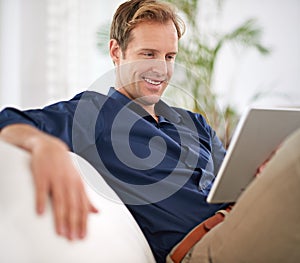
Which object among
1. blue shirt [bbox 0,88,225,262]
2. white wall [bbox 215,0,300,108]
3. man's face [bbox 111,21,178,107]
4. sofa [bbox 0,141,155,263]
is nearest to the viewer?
sofa [bbox 0,141,155,263]

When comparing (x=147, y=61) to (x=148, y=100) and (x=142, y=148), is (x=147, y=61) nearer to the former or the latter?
(x=148, y=100)

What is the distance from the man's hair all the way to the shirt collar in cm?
20

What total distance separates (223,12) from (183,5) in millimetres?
672

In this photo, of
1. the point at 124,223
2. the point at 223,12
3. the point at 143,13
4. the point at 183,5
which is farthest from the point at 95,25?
the point at 124,223

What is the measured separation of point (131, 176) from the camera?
132 cm

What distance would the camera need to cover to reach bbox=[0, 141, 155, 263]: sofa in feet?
2.89

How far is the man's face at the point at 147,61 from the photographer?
5.21 ft

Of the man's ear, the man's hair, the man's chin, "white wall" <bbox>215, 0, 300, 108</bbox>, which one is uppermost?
the man's hair

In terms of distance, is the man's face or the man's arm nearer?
the man's arm

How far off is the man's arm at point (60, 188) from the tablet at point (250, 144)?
34 cm

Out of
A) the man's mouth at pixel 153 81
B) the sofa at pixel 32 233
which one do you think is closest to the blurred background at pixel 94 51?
the man's mouth at pixel 153 81

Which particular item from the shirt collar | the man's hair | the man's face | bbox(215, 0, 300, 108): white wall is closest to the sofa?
the shirt collar

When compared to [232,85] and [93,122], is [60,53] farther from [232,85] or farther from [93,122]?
[93,122]

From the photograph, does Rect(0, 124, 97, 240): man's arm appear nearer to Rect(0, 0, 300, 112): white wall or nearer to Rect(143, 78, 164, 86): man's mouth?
Rect(143, 78, 164, 86): man's mouth
